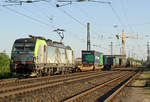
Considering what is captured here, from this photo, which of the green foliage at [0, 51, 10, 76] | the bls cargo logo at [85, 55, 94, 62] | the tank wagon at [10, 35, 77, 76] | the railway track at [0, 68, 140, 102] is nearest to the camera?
the railway track at [0, 68, 140, 102]

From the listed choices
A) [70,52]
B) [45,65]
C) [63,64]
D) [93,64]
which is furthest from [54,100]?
[93,64]

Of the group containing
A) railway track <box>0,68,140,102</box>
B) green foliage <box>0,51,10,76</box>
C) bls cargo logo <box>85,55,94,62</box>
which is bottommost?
railway track <box>0,68,140,102</box>

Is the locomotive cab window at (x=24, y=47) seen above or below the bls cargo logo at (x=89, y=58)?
above

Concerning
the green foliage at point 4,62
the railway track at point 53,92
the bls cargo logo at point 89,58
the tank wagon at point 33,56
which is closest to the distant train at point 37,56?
the tank wagon at point 33,56

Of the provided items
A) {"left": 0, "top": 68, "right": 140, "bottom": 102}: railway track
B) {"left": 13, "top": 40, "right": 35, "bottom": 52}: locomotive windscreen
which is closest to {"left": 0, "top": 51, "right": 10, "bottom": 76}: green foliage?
{"left": 13, "top": 40, "right": 35, "bottom": 52}: locomotive windscreen

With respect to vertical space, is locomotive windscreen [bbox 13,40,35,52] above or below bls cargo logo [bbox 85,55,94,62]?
above

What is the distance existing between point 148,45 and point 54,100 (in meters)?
→ 84.3

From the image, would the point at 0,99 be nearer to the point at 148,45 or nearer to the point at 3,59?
the point at 3,59

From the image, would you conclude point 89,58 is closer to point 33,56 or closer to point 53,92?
point 33,56

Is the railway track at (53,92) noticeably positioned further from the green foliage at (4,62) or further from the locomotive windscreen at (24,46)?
the green foliage at (4,62)

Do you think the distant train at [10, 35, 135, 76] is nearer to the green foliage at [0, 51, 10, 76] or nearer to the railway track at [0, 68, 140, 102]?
the railway track at [0, 68, 140, 102]

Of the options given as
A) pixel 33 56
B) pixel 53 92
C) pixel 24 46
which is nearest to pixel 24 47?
pixel 24 46

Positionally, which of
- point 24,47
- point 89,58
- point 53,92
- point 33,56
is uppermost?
point 24,47

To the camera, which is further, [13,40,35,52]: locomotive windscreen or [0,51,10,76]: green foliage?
[0,51,10,76]: green foliage
